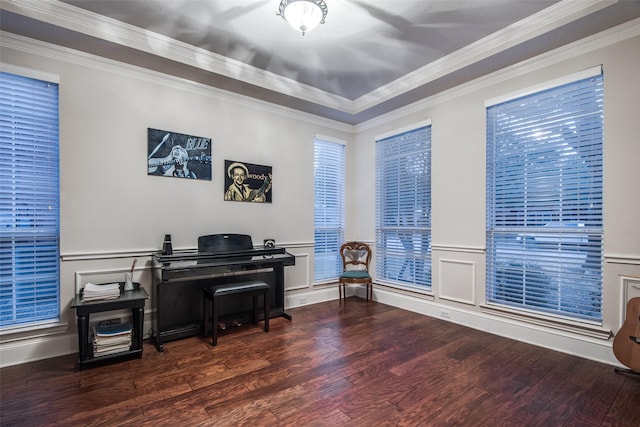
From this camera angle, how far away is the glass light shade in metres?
2.36

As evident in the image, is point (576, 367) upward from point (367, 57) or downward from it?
downward

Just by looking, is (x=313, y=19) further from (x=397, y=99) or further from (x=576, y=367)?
(x=576, y=367)

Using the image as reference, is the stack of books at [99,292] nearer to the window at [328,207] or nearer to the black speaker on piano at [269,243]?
the black speaker on piano at [269,243]

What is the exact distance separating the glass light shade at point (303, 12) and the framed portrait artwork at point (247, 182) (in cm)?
196

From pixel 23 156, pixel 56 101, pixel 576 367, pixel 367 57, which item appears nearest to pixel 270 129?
pixel 367 57

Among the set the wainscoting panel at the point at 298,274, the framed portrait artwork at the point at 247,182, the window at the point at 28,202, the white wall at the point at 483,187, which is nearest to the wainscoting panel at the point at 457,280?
the white wall at the point at 483,187

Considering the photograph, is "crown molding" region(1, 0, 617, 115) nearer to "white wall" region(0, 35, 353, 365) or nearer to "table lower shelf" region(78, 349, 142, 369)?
"white wall" region(0, 35, 353, 365)

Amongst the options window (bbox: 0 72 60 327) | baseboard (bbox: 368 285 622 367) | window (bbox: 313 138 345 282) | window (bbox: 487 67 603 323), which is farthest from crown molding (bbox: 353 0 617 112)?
window (bbox: 0 72 60 327)

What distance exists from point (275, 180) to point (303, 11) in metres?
2.30

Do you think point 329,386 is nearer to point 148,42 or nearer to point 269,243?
point 269,243

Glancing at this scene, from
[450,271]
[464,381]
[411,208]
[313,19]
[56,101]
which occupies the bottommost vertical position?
[464,381]

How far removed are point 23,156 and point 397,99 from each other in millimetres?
4092

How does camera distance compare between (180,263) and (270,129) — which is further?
(270,129)

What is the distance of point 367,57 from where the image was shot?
341 cm
